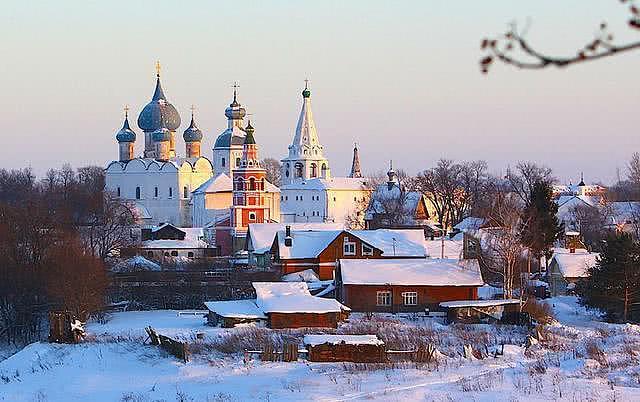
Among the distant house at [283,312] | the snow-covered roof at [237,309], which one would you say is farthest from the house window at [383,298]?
the snow-covered roof at [237,309]

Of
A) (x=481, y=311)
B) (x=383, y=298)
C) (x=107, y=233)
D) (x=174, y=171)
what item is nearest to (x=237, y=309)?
(x=383, y=298)

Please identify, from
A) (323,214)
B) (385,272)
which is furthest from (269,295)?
(323,214)

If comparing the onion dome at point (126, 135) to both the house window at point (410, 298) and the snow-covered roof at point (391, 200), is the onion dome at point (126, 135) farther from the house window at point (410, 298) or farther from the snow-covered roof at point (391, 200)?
the house window at point (410, 298)

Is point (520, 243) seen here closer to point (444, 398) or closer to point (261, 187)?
point (444, 398)

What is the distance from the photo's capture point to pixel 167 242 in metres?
61.3

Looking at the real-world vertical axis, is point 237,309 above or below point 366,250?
below

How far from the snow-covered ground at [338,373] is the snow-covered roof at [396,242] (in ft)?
44.3

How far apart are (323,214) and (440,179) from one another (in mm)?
20467

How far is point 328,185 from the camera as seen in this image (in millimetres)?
93125

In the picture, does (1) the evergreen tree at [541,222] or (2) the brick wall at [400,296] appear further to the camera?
(1) the evergreen tree at [541,222]

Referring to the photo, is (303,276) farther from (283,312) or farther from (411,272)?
(283,312)

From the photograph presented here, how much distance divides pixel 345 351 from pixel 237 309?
396 inches

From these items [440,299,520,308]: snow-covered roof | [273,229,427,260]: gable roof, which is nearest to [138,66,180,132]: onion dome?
[273,229,427,260]: gable roof

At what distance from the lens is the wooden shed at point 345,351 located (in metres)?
21.2
